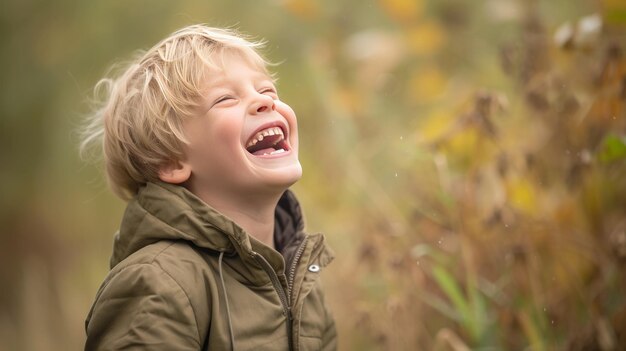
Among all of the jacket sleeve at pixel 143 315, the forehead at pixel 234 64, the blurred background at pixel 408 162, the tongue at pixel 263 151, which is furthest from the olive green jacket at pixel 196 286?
the blurred background at pixel 408 162

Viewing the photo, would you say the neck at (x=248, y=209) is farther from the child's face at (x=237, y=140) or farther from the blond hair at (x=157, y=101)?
the blond hair at (x=157, y=101)

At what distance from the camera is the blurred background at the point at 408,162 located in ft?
9.29

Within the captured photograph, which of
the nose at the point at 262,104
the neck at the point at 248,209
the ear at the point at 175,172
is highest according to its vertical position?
the nose at the point at 262,104

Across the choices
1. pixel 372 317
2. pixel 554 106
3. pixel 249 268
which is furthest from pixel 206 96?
pixel 554 106

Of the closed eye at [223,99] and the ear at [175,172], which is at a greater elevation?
the closed eye at [223,99]

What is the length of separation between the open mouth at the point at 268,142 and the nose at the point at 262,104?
5cm

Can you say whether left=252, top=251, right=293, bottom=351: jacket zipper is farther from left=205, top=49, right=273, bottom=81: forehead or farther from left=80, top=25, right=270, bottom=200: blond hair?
left=205, top=49, right=273, bottom=81: forehead

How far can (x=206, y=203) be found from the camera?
2.02 m

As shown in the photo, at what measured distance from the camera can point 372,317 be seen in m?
2.94

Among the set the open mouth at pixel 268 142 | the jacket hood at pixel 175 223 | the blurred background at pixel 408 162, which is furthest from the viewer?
the blurred background at pixel 408 162

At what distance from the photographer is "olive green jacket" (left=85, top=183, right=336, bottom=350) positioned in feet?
5.93

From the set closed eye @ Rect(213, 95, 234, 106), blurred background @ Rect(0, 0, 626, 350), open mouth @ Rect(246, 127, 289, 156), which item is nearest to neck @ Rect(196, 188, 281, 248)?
open mouth @ Rect(246, 127, 289, 156)

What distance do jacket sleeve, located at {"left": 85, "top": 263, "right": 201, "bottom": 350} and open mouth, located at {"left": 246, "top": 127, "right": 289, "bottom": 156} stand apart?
371 mm

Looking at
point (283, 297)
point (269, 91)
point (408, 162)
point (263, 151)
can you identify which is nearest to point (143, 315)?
point (283, 297)
